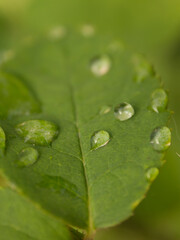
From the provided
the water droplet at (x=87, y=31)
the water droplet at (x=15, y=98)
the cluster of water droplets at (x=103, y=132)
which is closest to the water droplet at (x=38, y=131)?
the cluster of water droplets at (x=103, y=132)

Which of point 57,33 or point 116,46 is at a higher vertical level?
point 57,33

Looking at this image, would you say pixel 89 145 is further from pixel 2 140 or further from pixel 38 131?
pixel 2 140

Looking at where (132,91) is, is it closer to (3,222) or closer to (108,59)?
(108,59)

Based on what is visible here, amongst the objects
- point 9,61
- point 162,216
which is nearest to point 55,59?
point 9,61

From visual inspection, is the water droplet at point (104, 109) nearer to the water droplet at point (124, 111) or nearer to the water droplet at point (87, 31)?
the water droplet at point (124, 111)

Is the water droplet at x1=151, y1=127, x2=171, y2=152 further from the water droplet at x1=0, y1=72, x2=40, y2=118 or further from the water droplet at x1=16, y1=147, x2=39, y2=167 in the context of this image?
the water droplet at x1=0, y1=72, x2=40, y2=118

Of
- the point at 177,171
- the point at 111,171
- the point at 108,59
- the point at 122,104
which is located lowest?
the point at 177,171

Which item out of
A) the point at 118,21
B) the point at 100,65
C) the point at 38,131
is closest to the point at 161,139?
the point at 38,131
